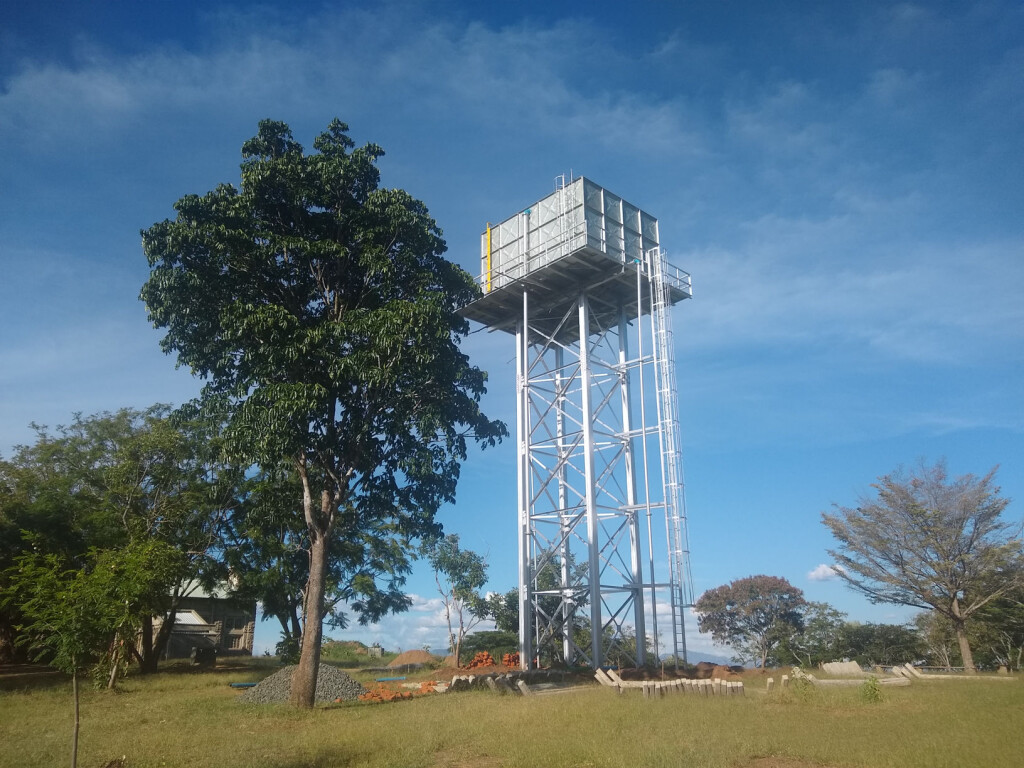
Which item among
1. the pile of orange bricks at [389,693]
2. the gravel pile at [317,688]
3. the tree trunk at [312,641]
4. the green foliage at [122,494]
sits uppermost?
the green foliage at [122,494]

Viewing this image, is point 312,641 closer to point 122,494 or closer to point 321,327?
point 321,327

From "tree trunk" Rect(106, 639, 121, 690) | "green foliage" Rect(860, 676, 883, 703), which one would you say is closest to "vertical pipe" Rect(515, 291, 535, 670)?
"green foliage" Rect(860, 676, 883, 703)

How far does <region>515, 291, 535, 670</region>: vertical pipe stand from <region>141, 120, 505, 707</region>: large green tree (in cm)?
498

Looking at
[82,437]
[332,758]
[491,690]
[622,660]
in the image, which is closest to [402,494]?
[491,690]

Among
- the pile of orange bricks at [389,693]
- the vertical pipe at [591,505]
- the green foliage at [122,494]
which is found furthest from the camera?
the green foliage at [122,494]

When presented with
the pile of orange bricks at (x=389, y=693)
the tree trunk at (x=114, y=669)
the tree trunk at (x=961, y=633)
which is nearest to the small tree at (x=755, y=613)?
the tree trunk at (x=961, y=633)

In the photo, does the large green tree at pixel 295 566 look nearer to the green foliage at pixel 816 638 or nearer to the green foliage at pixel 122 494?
the green foliage at pixel 122 494

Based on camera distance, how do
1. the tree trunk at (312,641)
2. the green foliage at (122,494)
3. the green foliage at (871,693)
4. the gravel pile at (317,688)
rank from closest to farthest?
the green foliage at (871,693) < the tree trunk at (312,641) < the gravel pile at (317,688) < the green foliage at (122,494)

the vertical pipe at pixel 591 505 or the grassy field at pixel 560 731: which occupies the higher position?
the vertical pipe at pixel 591 505

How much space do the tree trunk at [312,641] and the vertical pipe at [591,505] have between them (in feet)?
28.8

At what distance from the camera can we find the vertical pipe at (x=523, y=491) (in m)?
24.9

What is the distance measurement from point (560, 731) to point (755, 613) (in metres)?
33.2

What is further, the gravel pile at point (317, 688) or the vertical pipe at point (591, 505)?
the vertical pipe at point (591, 505)

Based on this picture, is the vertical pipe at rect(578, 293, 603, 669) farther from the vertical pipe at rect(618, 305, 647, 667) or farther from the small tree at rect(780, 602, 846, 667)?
the small tree at rect(780, 602, 846, 667)
